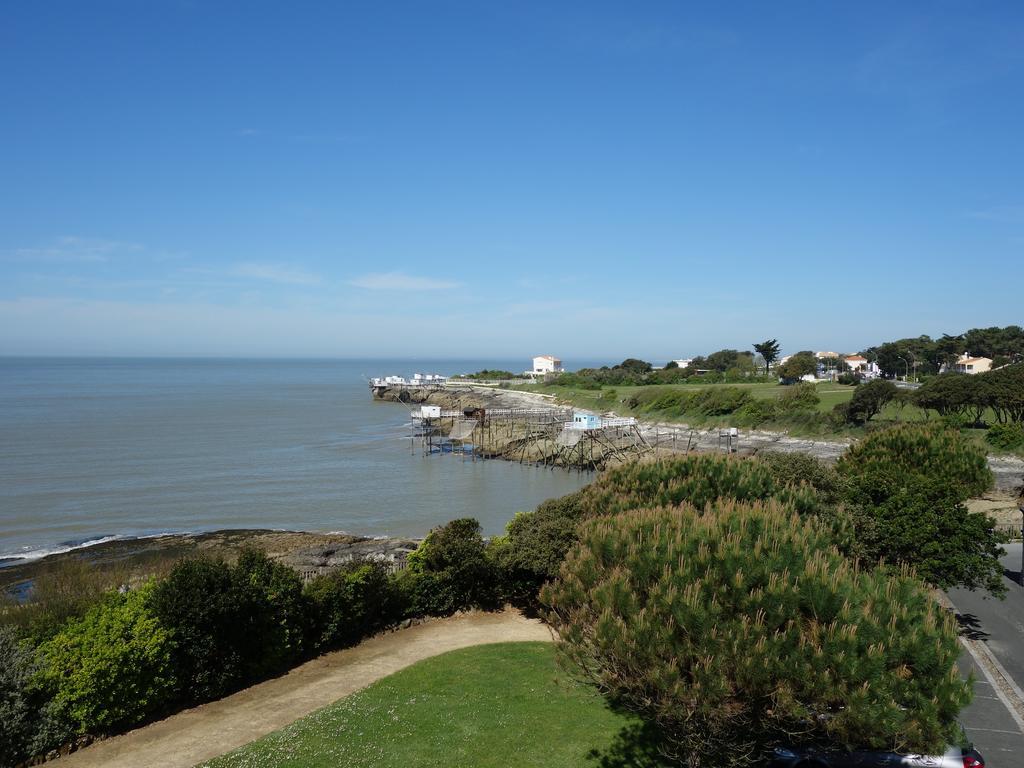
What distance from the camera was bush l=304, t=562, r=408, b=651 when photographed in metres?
13.2

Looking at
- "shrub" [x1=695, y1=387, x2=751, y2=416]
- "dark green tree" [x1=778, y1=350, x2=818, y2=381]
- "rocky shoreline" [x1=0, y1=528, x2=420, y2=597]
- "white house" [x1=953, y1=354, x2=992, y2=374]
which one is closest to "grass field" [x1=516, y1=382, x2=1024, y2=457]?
"shrub" [x1=695, y1=387, x2=751, y2=416]

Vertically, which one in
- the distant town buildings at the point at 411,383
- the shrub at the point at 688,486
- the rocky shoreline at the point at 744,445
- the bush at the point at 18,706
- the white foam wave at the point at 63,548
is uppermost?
the shrub at the point at 688,486

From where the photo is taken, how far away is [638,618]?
19.4ft

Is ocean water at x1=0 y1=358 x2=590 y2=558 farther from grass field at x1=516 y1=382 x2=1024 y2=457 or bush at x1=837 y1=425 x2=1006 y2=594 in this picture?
grass field at x1=516 y1=382 x2=1024 y2=457

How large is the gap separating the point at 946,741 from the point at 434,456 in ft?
140

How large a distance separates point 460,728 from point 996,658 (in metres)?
10.7

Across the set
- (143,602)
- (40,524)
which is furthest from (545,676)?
(40,524)

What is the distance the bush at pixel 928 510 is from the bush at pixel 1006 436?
2759 centimetres

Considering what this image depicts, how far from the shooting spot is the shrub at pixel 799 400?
53406mm

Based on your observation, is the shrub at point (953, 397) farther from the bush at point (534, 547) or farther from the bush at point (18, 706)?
the bush at point (18, 706)

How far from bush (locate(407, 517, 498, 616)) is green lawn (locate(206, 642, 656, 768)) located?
10.6 feet

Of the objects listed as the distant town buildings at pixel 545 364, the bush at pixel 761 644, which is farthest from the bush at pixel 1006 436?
the distant town buildings at pixel 545 364

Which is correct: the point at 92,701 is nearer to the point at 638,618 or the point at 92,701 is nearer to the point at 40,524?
the point at 638,618

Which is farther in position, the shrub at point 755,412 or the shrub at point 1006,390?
the shrub at point 755,412
